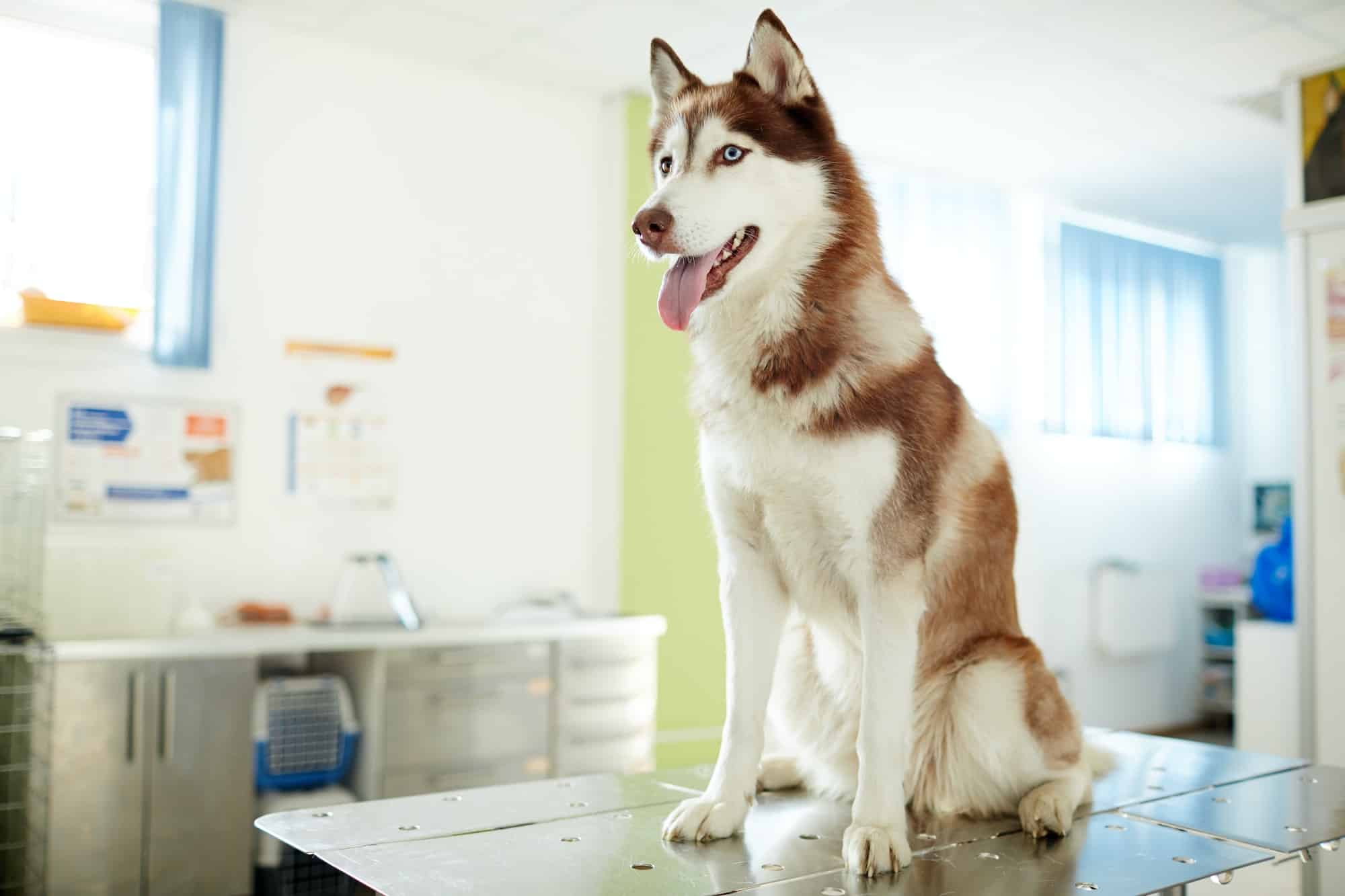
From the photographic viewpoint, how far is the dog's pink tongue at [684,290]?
145 centimetres

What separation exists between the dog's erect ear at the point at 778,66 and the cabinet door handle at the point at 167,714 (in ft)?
8.61

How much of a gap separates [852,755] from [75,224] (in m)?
3.37

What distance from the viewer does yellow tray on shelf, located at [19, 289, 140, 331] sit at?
367 centimetres

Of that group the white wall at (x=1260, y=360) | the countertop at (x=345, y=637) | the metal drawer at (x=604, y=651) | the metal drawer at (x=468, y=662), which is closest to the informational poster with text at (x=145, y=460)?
the countertop at (x=345, y=637)

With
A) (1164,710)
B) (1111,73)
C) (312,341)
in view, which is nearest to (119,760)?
(312,341)

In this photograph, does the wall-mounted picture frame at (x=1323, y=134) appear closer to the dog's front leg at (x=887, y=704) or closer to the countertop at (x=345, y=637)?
the countertop at (x=345, y=637)

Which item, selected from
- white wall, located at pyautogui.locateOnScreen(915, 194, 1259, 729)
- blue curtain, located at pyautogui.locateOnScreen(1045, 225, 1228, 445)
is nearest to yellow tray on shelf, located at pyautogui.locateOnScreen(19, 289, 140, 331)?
white wall, located at pyautogui.locateOnScreen(915, 194, 1259, 729)

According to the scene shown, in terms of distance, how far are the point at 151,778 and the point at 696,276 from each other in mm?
2632

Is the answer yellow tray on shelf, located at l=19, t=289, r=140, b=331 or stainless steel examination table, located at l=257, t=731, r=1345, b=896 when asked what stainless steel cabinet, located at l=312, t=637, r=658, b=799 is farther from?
stainless steel examination table, located at l=257, t=731, r=1345, b=896

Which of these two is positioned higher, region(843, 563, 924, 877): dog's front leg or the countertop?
region(843, 563, 924, 877): dog's front leg

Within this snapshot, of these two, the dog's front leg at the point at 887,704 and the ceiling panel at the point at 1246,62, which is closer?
the dog's front leg at the point at 887,704

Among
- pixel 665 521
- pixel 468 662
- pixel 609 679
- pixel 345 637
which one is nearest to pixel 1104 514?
pixel 665 521

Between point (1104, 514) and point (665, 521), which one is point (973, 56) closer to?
point (665, 521)

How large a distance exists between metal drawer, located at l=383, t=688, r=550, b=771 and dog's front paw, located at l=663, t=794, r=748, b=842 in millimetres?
2349
